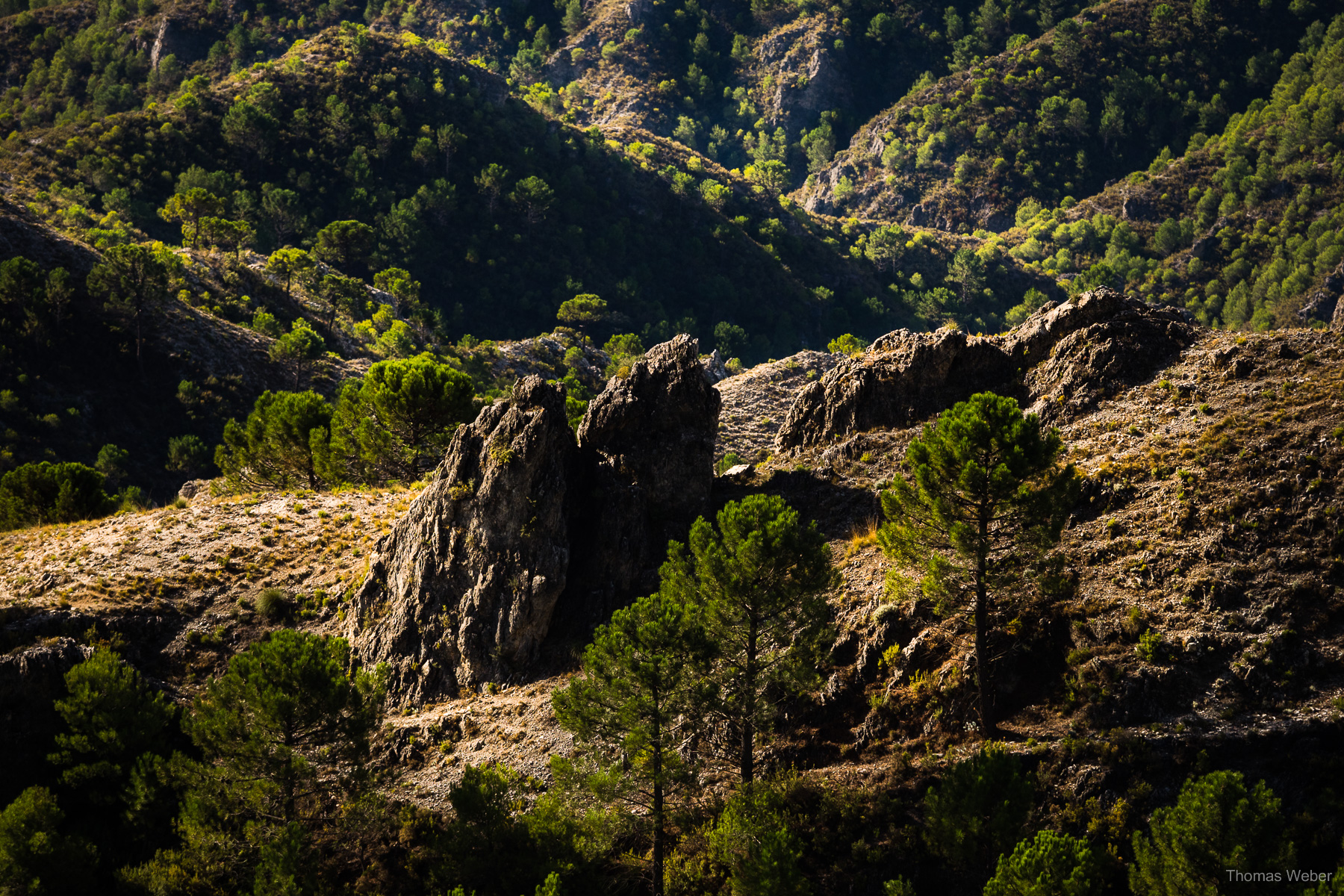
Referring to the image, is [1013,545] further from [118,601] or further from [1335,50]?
[1335,50]

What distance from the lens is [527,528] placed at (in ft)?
127

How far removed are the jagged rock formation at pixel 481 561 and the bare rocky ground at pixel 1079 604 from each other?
196cm

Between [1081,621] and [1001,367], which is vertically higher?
[1001,367]

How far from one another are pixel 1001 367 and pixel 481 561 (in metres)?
27.0

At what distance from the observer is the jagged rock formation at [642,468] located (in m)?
39.7

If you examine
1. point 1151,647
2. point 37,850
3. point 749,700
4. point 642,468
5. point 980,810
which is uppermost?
point 642,468

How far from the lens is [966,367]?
42094mm

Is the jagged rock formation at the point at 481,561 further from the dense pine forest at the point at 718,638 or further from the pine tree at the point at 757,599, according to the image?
the pine tree at the point at 757,599

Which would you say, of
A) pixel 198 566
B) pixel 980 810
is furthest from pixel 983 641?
pixel 198 566

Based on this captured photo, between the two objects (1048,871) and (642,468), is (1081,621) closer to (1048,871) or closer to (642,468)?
(1048,871)

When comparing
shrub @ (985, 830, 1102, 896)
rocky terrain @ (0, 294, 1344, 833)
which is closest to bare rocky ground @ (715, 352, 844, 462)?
rocky terrain @ (0, 294, 1344, 833)

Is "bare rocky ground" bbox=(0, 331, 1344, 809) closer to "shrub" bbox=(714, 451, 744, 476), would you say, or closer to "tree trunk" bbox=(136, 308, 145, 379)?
"shrub" bbox=(714, 451, 744, 476)

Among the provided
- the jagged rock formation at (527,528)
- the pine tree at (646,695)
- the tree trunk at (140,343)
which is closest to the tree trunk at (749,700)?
the pine tree at (646,695)

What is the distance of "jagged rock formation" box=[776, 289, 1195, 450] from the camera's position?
38250 mm
